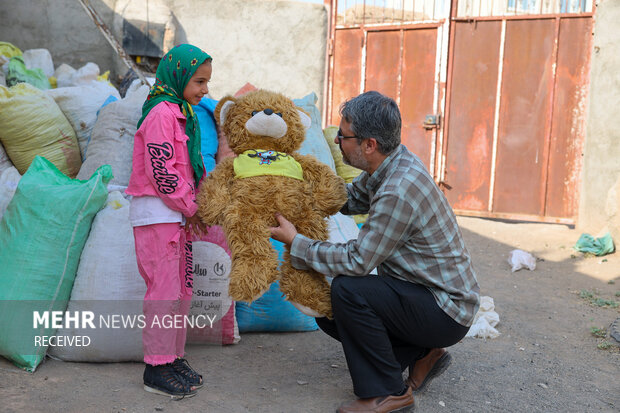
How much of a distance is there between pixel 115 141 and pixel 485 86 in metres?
4.43

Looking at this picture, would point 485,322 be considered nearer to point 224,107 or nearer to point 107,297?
point 224,107

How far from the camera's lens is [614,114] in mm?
5223

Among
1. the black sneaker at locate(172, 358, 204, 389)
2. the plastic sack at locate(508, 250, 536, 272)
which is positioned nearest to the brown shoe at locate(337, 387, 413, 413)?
the black sneaker at locate(172, 358, 204, 389)

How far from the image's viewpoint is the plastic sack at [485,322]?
3.15 m

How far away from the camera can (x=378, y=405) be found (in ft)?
7.00

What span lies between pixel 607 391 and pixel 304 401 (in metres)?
1.41

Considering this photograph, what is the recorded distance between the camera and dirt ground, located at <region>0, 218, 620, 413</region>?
2.22 metres

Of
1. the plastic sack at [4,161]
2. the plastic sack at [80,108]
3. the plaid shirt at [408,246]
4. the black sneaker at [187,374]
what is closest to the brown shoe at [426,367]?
the plaid shirt at [408,246]

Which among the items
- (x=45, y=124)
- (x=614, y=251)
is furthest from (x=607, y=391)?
(x=45, y=124)

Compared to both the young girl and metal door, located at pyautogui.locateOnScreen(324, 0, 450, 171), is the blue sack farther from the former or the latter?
metal door, located at pyautogui.locateOnScreen(324, 0, 450, 171)

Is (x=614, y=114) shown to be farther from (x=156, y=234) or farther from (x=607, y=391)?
(x=156, y=234)

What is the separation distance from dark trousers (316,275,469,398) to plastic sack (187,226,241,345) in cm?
80

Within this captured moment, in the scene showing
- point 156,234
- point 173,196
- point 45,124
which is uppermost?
point 45,124

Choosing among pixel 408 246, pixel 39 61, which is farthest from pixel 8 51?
pixel 408 246
